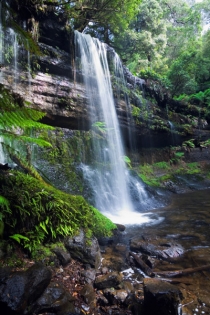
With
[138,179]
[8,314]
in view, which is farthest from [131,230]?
[138,179]

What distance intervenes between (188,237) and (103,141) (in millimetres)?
8003

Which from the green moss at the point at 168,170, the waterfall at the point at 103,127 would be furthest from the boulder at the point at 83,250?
the green moss at the point at 168,170

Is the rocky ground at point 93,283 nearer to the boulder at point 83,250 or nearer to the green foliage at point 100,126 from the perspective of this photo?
the boulder at point 83,250

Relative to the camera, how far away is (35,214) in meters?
3.43

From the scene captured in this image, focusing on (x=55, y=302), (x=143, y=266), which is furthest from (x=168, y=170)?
(x=55, y=302)

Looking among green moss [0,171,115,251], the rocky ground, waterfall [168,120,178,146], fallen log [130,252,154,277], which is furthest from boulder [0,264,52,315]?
waterfall [168,120,178,146]

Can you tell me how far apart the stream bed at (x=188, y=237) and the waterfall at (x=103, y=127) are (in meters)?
2.17

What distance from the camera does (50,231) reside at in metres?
3.52

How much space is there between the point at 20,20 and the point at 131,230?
10.1 m

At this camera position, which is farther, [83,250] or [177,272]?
[83,250]

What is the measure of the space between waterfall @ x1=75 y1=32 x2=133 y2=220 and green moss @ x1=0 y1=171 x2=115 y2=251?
4823 mm

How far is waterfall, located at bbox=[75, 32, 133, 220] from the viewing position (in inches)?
367

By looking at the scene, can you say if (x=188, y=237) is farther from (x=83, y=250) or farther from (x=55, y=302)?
(x=55, y=302)

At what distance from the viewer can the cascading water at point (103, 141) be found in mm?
8859
